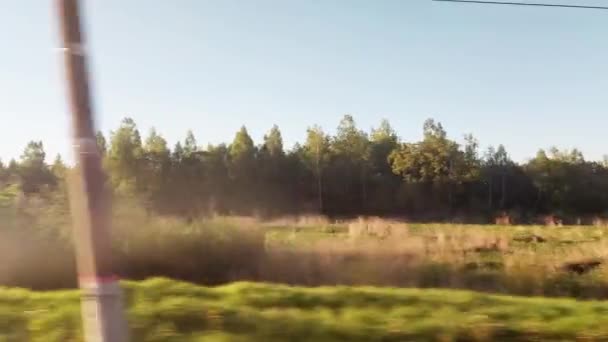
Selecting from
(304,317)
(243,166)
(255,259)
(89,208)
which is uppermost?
(243,166)

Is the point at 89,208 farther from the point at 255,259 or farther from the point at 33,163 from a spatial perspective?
the point at 33,163

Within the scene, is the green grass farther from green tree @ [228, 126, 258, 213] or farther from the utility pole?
green tree @ [228, 126, 258, 213]

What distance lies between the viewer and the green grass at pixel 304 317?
248 inches

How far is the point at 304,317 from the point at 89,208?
3.19 meters

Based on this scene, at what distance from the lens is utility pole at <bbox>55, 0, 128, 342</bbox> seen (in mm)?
4473

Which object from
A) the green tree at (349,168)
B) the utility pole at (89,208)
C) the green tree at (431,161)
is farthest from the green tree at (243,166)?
the utility pole at (89,208)

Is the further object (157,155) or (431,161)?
(431,161)

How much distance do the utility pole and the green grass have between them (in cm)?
166

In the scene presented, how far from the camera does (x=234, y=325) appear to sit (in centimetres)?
648

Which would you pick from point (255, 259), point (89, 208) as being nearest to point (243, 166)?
point (255, 259)

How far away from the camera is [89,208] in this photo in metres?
4.50

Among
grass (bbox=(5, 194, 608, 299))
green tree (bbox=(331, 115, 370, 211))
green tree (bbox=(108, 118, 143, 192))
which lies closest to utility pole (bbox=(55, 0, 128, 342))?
grass (bbox=(5, 194, 608, 299))

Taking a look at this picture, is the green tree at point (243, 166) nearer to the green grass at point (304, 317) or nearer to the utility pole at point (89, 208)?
the green grass at point (304, 317)

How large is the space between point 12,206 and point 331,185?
37.3 m
